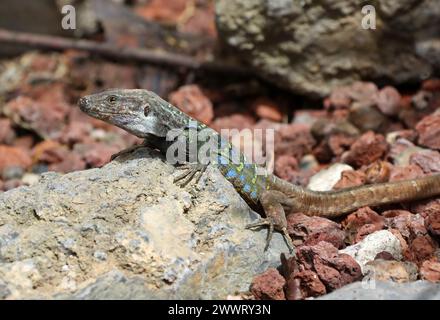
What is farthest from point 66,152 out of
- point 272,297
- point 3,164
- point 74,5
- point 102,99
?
point 272,297

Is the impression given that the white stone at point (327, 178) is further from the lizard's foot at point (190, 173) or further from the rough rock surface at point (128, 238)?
the lizard's foot at point (190, 173)

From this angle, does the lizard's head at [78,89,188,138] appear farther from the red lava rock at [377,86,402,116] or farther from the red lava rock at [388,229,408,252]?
the red lava rock at [377,86,402,116]

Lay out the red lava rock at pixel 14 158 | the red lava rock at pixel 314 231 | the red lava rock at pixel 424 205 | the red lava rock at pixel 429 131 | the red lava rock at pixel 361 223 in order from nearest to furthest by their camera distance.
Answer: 1. the red lava rock at pixel 314 231
2. the red lava rock at pixel 361 223
3. the red lava rock at pixel 424 205
4. the red lava rock at pixel 429 131
5. the red lava rock at pixel 14 158

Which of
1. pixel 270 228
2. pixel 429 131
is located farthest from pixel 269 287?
pixel 429 131

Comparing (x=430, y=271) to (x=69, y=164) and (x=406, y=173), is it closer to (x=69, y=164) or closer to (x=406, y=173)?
(x=406, y=173)

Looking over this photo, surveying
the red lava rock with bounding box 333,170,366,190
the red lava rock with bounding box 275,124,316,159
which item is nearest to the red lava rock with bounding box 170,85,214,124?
the red lava rock with bounding box 275,124,316,159

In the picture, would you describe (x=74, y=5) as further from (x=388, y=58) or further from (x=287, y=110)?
(x=388, y=58)

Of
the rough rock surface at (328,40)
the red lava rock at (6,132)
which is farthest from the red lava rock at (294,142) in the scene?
the red lava rock at (6,132)
